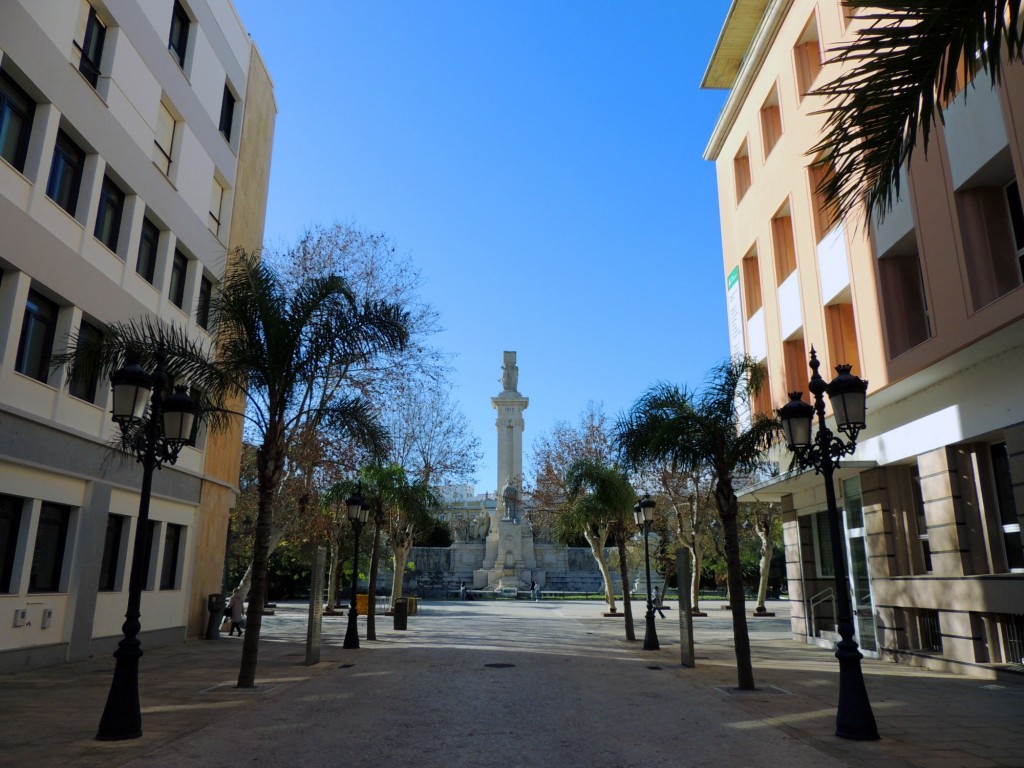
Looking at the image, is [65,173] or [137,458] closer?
[137,458]

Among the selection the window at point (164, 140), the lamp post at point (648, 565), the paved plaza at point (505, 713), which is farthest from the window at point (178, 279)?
the lamp post at point (648, 565)

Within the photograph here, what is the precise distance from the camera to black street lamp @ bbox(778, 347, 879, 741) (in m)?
8.05

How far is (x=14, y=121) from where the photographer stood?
44.2ft

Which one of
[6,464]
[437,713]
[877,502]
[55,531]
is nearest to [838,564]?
[437,713]

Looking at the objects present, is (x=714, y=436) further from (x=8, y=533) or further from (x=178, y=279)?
(x=178, y=279)

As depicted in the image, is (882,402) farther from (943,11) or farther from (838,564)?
(943,11)

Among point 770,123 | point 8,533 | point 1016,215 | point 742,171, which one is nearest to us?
point 1016,215

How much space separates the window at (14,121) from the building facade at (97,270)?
3cm

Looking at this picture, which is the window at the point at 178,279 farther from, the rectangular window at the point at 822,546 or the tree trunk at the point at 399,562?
the rectangular window at the point at 822,546

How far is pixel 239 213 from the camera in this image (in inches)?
932

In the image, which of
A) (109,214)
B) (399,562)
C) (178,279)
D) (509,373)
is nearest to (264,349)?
(109,214)

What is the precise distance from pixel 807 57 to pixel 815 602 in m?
13.2

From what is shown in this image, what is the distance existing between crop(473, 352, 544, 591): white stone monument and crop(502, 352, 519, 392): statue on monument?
9.2 inches

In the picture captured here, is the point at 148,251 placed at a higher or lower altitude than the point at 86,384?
higher
